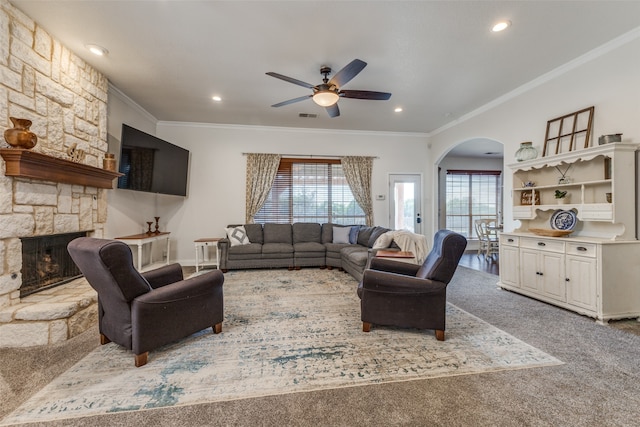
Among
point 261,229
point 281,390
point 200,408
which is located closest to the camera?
point 200,408

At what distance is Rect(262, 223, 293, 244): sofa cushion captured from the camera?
548cm

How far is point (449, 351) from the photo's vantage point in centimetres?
Result: 219

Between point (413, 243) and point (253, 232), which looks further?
point (253, 232)

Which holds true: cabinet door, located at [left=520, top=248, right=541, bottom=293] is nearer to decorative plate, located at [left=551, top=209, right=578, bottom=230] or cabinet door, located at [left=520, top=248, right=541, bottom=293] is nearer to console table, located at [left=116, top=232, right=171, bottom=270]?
decorative plate, located at [left=551, top=209, right=578, bottom=230]

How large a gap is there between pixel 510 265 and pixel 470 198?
476cm

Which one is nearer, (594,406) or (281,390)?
(594,406)

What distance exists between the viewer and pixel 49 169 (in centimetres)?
266

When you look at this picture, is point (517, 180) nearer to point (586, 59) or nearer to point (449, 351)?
point (586, 59)

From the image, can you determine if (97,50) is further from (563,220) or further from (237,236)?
(563,220)

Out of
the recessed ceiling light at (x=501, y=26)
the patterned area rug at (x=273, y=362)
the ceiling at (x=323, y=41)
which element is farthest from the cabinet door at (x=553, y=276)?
the recessed ceiling light at (x=501, y=26)

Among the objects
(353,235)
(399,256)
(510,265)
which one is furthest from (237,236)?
(510,265)

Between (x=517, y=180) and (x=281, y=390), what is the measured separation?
13.8 feet

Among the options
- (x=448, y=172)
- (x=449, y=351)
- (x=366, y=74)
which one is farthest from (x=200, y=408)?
(x=448, y=172)

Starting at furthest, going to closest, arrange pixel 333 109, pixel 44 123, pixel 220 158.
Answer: pixel 220 158 → pixel 333 109 → pixel 44 123
